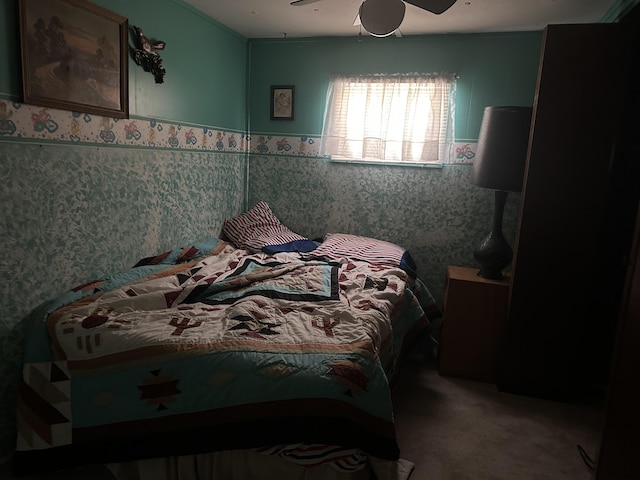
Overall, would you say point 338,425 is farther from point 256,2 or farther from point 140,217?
point 256,2

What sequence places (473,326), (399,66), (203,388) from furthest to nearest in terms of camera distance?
(399,66) → (473,326) → (203,388)

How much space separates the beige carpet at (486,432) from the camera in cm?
203

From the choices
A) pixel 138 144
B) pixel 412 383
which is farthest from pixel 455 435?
pixel 138 144

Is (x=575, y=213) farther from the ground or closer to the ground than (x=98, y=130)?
closer to the ground

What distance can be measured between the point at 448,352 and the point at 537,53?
2.19 m

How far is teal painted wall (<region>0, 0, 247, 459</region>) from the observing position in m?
1.90

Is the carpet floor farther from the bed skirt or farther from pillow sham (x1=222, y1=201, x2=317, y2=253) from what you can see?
pillow sham (x1=222, y1=201, x2=317, y2=253)

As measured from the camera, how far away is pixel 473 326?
2.85 metres

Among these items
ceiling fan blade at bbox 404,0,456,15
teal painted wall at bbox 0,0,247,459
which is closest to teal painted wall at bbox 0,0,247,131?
teal painted wall at bbox 0,0,247,459

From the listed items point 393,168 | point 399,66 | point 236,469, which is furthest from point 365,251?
point 236,469

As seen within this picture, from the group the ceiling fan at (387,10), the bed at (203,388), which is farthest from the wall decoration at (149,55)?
→ the bed at (203,388)

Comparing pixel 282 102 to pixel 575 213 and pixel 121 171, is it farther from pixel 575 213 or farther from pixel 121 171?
pixel 575 213

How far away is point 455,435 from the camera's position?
89.7 inches

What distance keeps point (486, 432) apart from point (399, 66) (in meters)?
2.59
